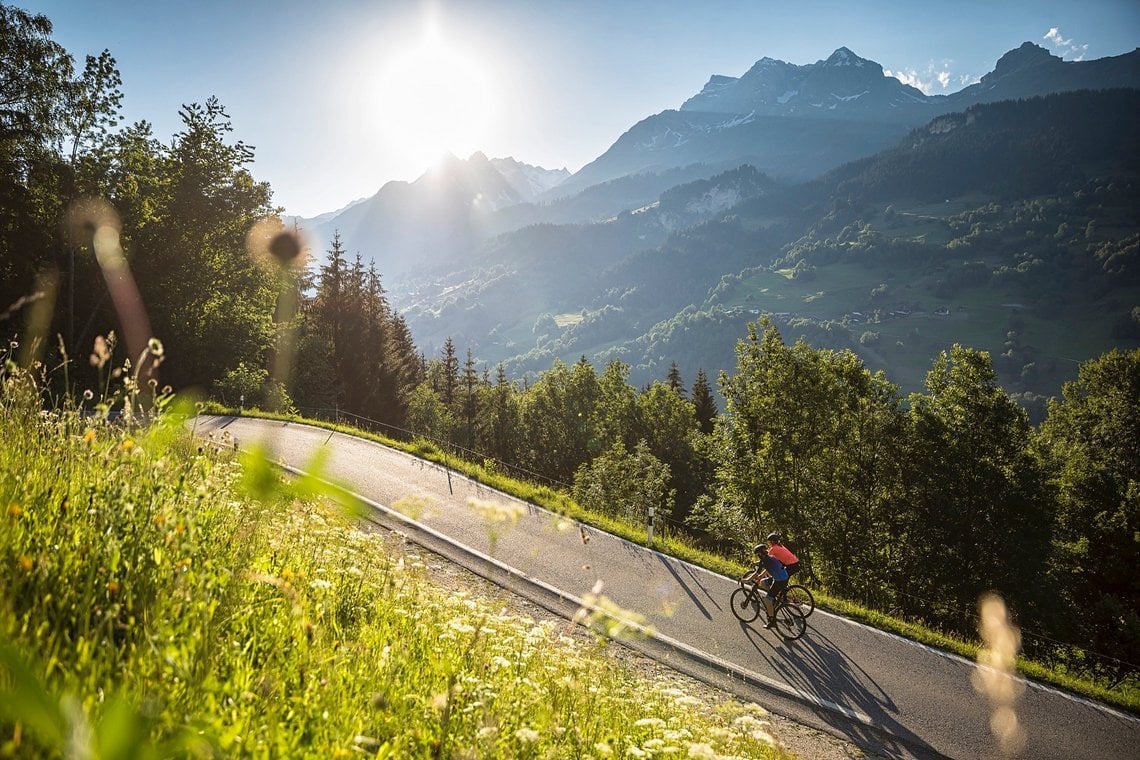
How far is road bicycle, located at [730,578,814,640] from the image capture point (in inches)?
440

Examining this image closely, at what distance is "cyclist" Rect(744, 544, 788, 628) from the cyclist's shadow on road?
486mm

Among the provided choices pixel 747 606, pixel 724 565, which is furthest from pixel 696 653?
pixel 724 565

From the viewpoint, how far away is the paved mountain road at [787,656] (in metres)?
8.39

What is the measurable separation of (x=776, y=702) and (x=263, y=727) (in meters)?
8.78

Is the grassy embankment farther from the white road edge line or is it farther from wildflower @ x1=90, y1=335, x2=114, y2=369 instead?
wildflower @ x1=90, y1=335, x2=114, y2=369

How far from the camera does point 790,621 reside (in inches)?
445

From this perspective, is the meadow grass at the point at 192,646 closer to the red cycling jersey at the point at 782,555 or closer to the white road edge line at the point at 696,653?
the white road edge line at the point at 696,653

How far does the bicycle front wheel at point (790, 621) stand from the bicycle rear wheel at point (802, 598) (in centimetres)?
25

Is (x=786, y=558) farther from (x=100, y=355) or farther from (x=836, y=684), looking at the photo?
(x=100, y=355)

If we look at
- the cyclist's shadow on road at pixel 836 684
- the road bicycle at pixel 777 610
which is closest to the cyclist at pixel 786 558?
the road bicycle at pixel 777 610

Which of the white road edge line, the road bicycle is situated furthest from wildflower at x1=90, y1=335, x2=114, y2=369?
the road bicycle

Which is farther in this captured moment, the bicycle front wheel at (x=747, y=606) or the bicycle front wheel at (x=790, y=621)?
the bicycle front wheel at (x=747, y=606)

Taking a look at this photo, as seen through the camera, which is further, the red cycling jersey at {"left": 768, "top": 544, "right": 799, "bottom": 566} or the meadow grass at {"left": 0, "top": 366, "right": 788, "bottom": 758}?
the red cycling jersey at {"left": 768, "top": 544, "right": 799, "bottom": 566}

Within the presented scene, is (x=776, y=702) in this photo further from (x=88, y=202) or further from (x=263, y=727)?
(x=88, y=202)
